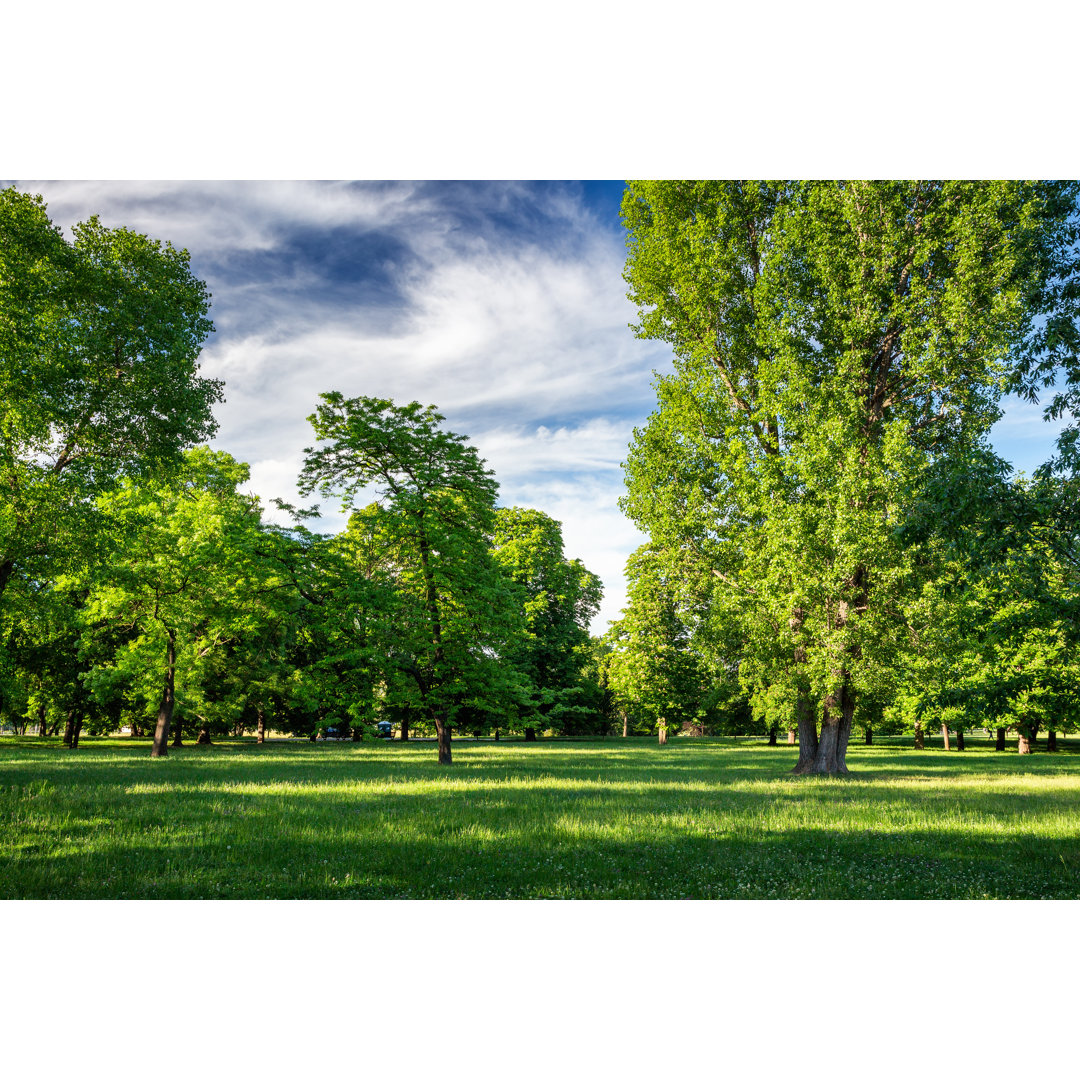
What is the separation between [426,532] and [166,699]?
58.0ft

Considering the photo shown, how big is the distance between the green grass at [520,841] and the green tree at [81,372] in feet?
22.7

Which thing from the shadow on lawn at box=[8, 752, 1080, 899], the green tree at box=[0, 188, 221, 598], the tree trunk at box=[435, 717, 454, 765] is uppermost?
the green tree at box=[0, 188, 221, 598]

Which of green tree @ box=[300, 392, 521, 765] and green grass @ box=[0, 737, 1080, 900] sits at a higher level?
green tree @ box=[300, 392, 521, 765]

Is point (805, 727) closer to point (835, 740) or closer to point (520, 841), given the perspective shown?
point (835, 740)

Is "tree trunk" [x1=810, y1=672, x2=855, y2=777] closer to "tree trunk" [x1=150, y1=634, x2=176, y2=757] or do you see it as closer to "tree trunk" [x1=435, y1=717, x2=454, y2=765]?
"tree trunk" [x1=435, y1=717, x2=454, y2=765]

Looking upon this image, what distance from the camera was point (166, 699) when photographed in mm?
30203

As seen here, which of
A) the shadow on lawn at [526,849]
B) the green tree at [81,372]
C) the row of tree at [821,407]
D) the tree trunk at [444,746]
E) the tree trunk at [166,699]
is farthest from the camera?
the tree trunk at [166,699]

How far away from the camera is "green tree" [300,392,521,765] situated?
71.1 ft

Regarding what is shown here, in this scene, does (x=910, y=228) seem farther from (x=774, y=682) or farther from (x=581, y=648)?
(x=581, y=648)

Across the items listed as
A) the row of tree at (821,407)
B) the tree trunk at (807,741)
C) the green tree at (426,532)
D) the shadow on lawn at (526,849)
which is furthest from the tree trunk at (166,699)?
the tree trunk at (807,741)

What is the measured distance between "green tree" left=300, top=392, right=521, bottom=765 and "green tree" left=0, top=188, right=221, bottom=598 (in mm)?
4432

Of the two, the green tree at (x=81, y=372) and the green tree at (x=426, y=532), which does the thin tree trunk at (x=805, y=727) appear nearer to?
the green tree at (x=426, y=532)

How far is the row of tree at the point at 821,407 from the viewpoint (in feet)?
60.0

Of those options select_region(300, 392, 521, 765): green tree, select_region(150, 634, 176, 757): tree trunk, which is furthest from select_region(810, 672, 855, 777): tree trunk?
select_region(150, 634, 176, 757): tree trunk
